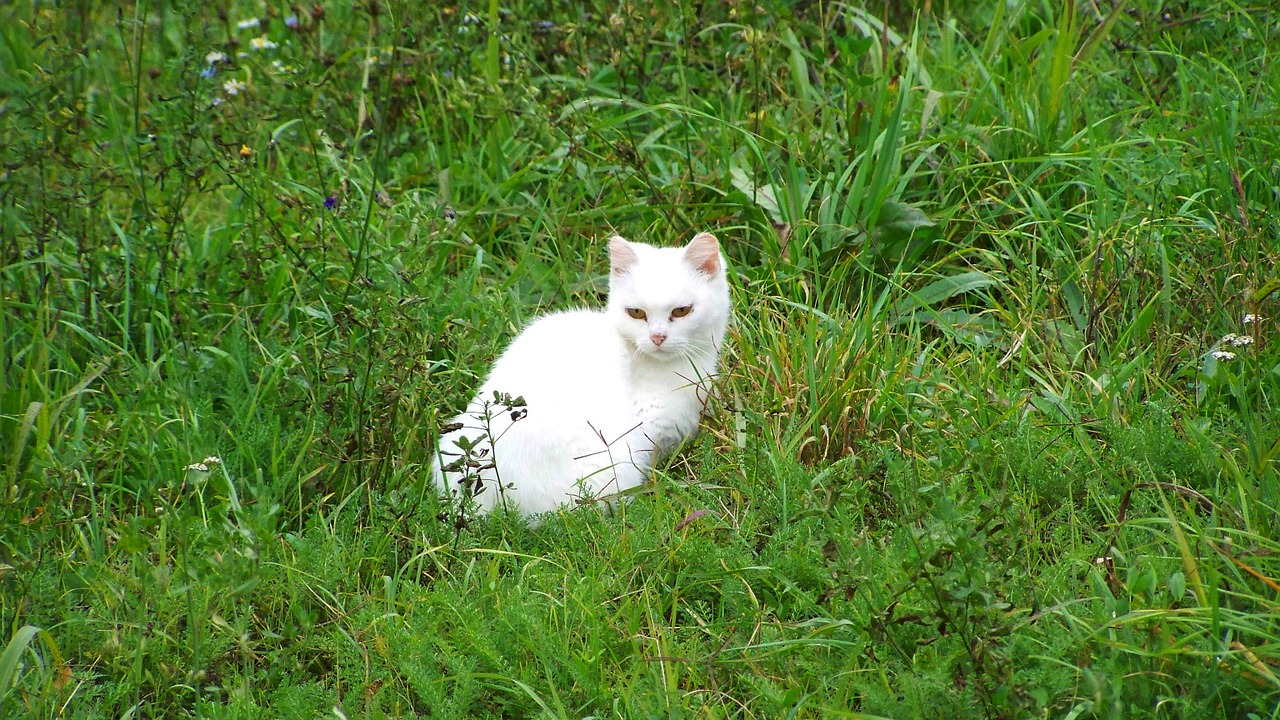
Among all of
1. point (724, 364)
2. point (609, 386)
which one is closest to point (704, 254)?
point (724, 364)

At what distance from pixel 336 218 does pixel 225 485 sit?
3.57 ft

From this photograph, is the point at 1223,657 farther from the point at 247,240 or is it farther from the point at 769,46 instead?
the point at 247,240

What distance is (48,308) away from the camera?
352 centimetres

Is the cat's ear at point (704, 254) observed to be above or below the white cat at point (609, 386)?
above

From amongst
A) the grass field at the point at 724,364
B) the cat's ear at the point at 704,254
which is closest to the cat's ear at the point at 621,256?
the cat's ear at the point at 704,254

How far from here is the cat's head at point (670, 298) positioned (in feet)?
10.8

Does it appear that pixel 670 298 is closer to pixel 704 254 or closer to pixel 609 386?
pixel 704 254

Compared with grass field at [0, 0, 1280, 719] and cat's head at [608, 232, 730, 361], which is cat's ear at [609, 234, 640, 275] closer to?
cat's head at [608, 232, 730, 361]

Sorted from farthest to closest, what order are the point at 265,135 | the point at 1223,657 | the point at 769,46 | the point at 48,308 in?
the point at 265,135 → the point at 769,46 → the point at 48,308 → the point at 1223,657

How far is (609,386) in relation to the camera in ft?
10.8

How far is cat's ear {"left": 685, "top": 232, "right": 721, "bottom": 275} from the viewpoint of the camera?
3.31 m

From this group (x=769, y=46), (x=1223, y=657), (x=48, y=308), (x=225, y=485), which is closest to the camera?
(x=1223, y=657)

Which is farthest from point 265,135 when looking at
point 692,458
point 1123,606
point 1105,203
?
point 1123,606

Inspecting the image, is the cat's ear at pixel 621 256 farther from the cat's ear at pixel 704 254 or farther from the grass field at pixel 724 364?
the grass field at pixel 724 364
